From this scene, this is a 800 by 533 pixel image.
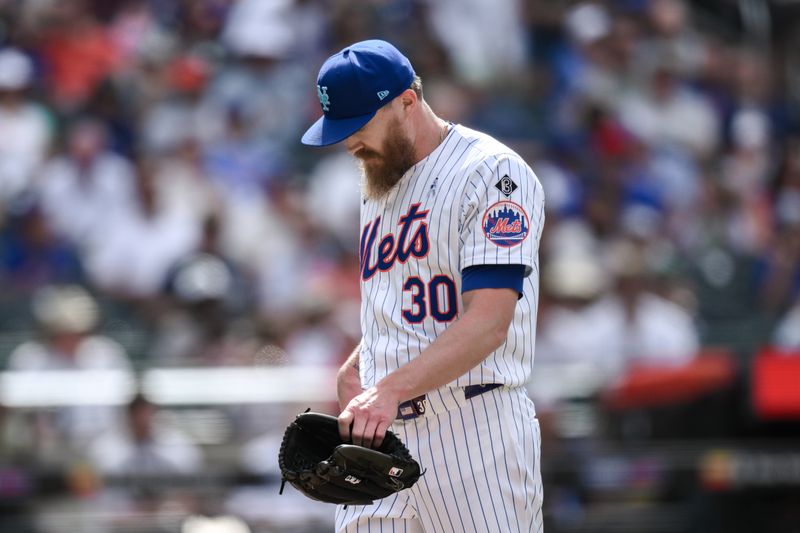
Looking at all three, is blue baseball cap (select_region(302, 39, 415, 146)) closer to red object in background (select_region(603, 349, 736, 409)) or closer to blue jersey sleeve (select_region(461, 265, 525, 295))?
blue jersey sleeve (select_region(461, 265, 525, 295))

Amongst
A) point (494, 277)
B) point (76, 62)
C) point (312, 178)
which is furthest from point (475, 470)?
point (76, 62)

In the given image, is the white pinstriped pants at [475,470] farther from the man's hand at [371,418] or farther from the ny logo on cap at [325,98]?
the ny logo on cap at [325,98]

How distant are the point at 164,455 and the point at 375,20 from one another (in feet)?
16.0

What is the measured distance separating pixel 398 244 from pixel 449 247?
6.4 inches

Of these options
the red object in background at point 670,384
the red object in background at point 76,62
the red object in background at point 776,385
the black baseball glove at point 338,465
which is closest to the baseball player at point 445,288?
the black baseball glove at point 338,465

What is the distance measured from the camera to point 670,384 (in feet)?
24.5

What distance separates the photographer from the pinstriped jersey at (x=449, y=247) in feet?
11.1

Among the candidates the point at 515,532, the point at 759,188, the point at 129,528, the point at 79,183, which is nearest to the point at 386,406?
the point at 515,532

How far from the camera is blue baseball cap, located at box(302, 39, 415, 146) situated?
339cm

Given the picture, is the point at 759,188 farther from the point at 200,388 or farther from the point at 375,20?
the point at 200,388

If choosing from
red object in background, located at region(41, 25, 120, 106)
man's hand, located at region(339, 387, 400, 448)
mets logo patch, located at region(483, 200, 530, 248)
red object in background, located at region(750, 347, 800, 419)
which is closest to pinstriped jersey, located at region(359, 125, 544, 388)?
mets logo patch, located at region(483, 200, 530, 248)

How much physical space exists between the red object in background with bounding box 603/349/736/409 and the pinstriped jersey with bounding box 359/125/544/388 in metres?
4.06

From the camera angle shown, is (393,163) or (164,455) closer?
(393,163)

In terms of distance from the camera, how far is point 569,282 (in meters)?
8.58
